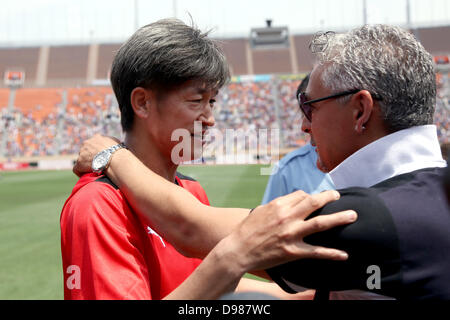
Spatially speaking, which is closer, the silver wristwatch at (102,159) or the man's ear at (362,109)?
the man's ear at (362,109)

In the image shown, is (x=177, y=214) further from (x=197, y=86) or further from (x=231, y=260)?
(x=197, y=86)

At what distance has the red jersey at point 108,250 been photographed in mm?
1716

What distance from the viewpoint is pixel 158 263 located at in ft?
6.78

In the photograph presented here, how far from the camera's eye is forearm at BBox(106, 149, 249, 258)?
1801mm

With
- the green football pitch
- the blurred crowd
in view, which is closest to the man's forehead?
the green football pitch

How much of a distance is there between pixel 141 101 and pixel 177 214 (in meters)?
0.71

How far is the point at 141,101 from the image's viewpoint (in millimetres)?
2248

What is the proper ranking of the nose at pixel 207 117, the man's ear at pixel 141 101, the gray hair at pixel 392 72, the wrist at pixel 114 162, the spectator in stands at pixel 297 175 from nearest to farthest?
the gray hair at pixel 392 72 → the wrist at pixel 114 162 → the man's ear at pixel 141 101 → the nose at pixel 207 117 → the spectator in stands at pixel 297 175

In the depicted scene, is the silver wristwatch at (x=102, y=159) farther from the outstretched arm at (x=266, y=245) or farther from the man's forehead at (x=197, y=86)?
the outstretched arm at (x=266, y=245)

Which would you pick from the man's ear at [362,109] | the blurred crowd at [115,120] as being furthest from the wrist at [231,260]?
the blurred crowd at [115,120]

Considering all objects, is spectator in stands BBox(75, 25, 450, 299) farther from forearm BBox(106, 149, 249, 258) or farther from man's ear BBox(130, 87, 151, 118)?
man's ear BBox(130, 87, 151, 118)

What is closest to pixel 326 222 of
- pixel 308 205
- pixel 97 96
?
pixel 308 205

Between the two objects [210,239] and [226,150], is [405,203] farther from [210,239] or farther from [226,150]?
[226,150]

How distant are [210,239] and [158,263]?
41 cm
